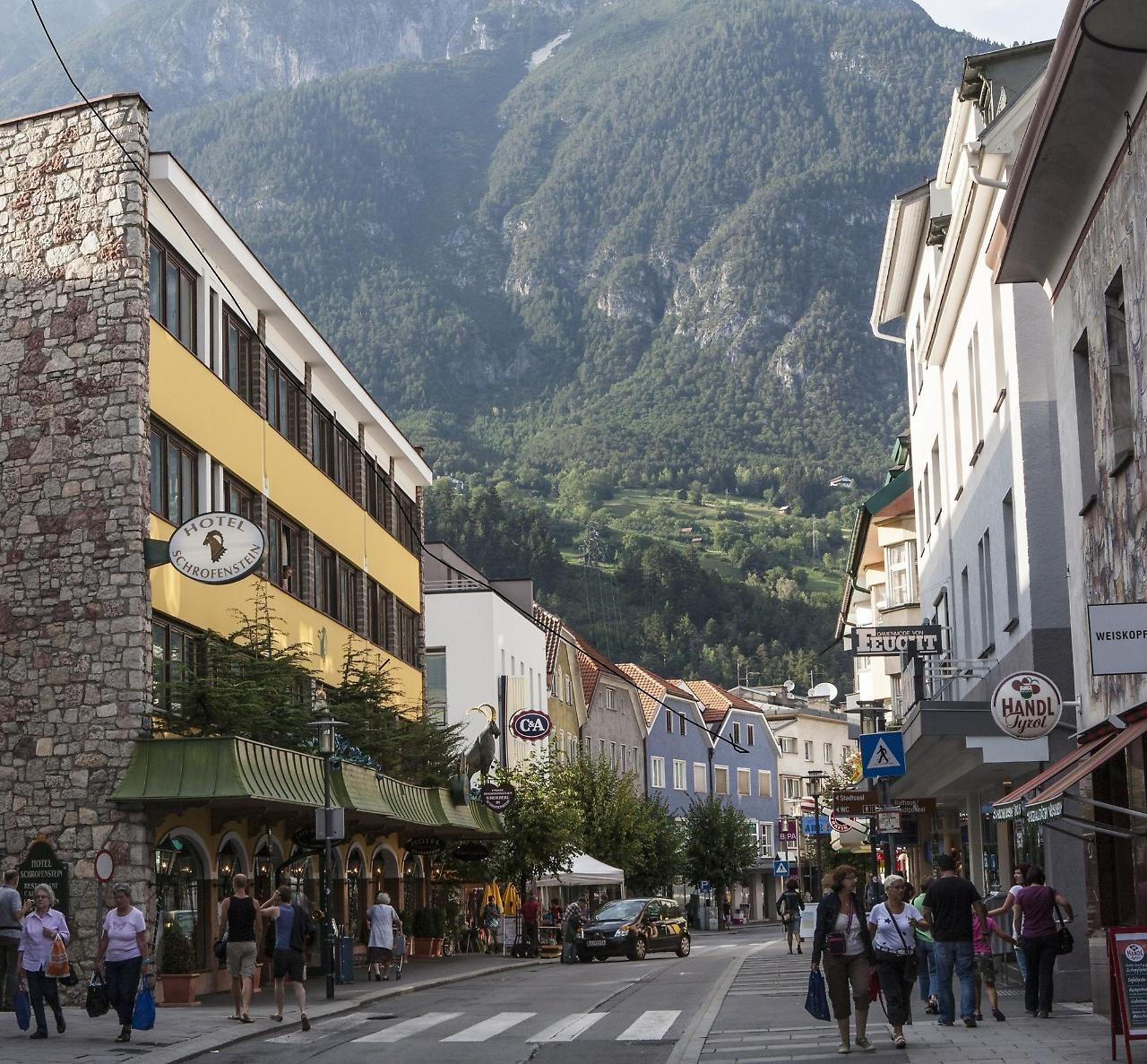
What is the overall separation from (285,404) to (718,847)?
53.7m

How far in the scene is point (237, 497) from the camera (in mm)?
31516

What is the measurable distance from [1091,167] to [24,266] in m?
17.1

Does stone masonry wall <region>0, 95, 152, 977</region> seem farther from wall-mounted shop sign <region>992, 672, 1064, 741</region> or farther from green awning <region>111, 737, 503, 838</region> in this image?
wall-mounted shop sign <region>992, 672, 1064, 741</region>

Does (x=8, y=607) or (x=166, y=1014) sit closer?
(x=166, y=1014)

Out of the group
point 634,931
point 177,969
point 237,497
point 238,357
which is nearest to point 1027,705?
point 177,969

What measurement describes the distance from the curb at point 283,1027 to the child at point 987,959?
792 cm

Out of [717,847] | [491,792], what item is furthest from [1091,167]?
[717,847]

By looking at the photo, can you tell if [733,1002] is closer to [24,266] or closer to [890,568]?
[24,266]

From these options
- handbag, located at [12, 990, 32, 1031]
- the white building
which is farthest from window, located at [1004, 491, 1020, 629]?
the white building

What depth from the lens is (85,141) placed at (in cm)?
2669

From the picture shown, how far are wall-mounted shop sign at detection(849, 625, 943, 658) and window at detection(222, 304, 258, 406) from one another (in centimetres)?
1166

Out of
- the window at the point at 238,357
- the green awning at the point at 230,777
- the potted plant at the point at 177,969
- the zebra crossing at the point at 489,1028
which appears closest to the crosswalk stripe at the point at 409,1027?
the zebra crossing at the point at 489,1028

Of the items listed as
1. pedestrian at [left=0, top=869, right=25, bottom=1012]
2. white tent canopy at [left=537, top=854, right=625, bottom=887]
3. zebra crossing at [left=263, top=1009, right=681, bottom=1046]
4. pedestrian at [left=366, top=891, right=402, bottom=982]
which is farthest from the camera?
white tent canopy at [left=537, top=854, right=625, bottom=887]

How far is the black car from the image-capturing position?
4178cm
